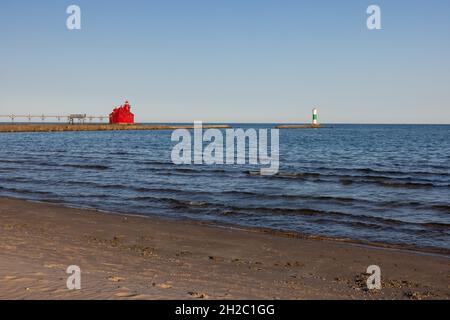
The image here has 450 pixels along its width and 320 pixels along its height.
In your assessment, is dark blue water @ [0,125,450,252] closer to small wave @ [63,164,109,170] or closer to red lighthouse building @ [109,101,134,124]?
Answer: small wave @ [63,164,109,170]

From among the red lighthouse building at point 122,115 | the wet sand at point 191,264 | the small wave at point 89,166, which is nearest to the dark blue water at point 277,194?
Result: the small wave at point 89,166

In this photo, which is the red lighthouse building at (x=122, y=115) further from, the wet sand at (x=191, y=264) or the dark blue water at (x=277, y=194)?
the wet sand at (x=191, y=264)

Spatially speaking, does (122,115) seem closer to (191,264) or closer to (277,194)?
(277,194)

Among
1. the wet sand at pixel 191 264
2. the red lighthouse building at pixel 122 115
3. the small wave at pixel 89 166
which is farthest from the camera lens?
the red lighthouse building at pixel 122 115

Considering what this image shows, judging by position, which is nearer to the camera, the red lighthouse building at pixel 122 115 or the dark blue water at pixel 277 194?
the dark blue water at pixel 277 194

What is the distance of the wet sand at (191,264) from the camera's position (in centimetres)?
739

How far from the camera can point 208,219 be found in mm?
16094

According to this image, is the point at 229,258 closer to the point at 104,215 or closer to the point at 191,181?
the point at 104,215

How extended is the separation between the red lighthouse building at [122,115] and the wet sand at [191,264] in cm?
12885

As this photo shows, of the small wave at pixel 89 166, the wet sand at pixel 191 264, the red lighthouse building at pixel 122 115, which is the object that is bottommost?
the wet sand at pixel 191 264

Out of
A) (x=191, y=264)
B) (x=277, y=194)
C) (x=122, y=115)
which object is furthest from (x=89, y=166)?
(x=122, y=115)

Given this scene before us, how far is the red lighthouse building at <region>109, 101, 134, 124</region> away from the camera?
140 metres

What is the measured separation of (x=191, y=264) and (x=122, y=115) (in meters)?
136
